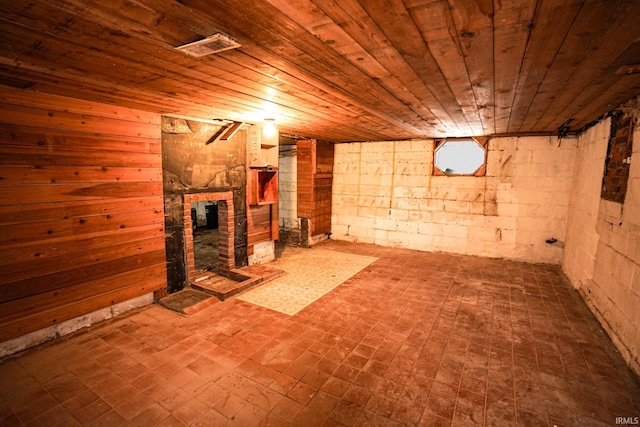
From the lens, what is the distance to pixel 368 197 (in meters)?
9.56

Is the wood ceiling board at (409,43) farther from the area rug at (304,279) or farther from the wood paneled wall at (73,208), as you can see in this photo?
the wood paneled wall at (73,208)

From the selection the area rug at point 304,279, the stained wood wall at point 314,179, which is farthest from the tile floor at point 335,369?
the stained wood wall at point 314,179

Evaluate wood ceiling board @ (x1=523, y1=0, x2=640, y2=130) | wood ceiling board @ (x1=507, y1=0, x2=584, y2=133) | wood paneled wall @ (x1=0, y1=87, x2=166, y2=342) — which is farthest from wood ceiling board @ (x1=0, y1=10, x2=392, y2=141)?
wood ceiling board @ (x1=523, y1=0, x2=640, y2=130)

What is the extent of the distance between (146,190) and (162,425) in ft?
11.4

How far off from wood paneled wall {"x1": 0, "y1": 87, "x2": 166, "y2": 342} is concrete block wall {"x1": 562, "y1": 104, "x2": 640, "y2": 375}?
688cm

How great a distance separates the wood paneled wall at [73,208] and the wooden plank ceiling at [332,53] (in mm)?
416

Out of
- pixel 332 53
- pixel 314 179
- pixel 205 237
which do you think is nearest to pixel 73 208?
pixel 332 53

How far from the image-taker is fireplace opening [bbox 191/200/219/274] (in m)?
7.07

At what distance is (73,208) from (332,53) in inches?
160

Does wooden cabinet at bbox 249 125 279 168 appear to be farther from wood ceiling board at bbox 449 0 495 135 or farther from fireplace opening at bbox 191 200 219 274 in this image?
wood ceiling board at bbox 449 0 495 135

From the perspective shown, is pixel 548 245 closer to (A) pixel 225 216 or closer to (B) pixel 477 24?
(B) pixel 477 24

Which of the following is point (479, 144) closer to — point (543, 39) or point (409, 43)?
point (543, 39)

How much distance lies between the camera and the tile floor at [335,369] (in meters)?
2.75

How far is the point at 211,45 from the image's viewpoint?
91.7 inches
